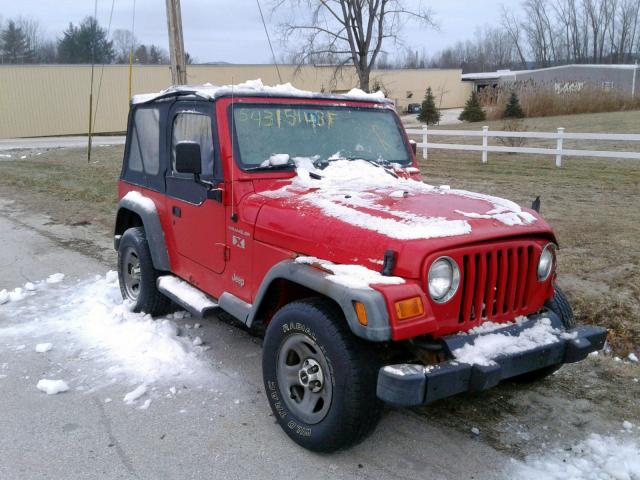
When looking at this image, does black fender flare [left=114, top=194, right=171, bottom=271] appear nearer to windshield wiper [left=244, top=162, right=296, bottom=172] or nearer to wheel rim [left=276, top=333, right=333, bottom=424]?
windshield wiper [left=244, top=162, right=296, bottom=172]

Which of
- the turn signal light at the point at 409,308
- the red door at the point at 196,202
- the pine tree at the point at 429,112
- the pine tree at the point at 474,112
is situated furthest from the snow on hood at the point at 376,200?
the pine tree at the point at 474,112

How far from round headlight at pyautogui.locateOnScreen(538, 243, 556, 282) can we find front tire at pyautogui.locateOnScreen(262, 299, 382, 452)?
1182mm

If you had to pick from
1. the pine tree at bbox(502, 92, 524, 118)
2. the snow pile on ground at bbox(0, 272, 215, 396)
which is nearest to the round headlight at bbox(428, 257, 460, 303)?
the snow pile on ground at bbox(0, 272, 215, 396)

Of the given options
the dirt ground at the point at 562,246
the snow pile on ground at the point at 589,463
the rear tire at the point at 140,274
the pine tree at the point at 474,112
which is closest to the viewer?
the snow pile on ground at the point at 589,463

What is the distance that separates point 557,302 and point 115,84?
40.9 metres

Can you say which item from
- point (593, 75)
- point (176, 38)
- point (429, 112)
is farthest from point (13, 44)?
point (176, 38)

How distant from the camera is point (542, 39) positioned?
278ft

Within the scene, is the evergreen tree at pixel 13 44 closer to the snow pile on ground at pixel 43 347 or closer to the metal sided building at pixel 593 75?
the metal sided building at pixel 593 75

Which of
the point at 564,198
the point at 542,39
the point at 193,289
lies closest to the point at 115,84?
the point at 564,198

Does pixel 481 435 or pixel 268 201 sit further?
pixel 268 201

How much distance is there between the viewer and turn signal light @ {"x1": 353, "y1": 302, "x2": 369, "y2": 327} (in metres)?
2.91

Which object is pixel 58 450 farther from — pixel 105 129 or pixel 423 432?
pixel 105 129

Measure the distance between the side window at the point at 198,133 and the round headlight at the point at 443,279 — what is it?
73.9 inches

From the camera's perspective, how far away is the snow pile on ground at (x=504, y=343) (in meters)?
3.09
